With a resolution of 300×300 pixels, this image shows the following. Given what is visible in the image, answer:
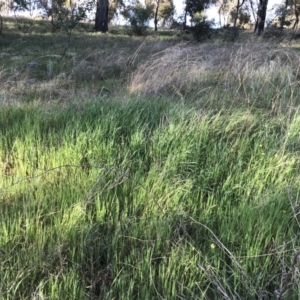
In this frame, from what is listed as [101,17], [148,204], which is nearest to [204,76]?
[148,204]

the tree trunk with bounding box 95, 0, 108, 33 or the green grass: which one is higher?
the tree trunk with bounding box 95, 0, 108, 33

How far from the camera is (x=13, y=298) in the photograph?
1412 mm

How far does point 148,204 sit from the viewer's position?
6.50 ft

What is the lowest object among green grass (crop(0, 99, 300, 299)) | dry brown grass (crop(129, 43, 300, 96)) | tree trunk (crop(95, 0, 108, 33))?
green grass (crop(0, 99, 300, 299))

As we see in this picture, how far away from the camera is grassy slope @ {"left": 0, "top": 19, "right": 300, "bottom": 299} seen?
154 centimetres

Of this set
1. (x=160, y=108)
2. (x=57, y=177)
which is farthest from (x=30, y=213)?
(x=160, y=108)

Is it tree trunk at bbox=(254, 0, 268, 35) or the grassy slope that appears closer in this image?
the grassy slope

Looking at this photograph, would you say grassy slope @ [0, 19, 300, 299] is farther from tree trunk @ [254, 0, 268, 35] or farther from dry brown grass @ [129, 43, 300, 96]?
tree trunk @ [254, 0, 268, 35]

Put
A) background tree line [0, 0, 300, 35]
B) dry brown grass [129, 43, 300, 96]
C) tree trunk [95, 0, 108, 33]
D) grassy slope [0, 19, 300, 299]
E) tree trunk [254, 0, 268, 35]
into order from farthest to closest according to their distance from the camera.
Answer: tree trunk [95, 0, 108, 33]
tree trunk [254, 0, 268, 35]
background tree line [0, 0, 300, 35]
dry brown grass [129, 43, 300, 96]
grassy slope [0, 19, 300, 299]

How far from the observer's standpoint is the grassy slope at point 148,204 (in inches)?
60.6

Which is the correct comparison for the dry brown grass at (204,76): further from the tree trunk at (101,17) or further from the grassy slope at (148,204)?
the tree trunk at (101,17)

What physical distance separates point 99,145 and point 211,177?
0.85 m

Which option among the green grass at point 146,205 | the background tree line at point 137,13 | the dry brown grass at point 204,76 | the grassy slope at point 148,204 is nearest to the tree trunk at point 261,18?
the background tree line at point 137,13

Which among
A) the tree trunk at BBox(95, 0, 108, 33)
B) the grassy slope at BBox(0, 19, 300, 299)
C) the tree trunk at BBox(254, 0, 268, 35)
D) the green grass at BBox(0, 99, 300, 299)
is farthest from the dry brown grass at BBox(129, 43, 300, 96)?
the tree trunk at BBox(95, 0, 108, 33)
